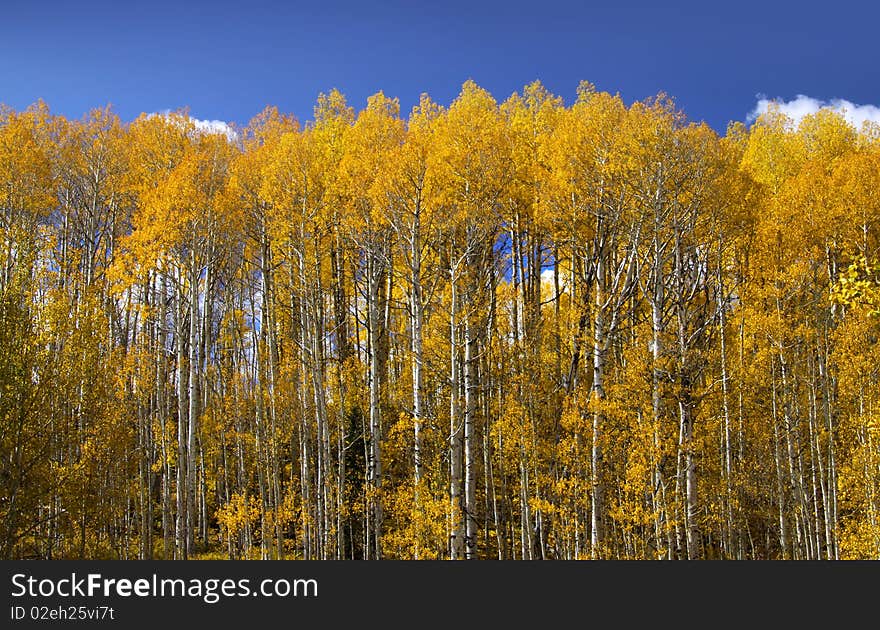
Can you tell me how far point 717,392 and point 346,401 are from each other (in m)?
10.8

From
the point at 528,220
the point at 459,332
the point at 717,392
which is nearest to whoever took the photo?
the point at 459,332

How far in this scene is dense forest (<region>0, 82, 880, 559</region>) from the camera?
50.3 ft

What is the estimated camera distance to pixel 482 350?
58.0 feet

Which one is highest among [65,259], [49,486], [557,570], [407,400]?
[65,259]

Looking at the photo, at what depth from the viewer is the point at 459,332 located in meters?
17.0

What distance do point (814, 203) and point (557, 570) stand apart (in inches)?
670

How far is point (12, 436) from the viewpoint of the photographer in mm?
13070

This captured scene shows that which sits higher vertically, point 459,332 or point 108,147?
point 108,147

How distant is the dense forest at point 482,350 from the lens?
15320mm

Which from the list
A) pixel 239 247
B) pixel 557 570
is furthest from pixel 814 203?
pixel 239 247

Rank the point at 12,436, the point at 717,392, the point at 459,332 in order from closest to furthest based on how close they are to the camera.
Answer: the point at 12,436 → the point at 459,332 → the point at 717,392

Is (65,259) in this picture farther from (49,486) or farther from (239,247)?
(49,486)

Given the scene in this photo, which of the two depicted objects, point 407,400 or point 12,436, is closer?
point 12,436

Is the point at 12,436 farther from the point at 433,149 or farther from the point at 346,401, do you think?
the point at 433,149
